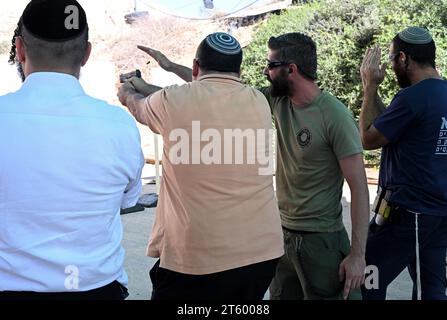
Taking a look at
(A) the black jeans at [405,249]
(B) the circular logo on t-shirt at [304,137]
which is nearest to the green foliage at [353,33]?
(A) the black jeans at [405,249]

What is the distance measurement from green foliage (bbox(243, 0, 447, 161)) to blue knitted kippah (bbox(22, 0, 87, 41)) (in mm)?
7402

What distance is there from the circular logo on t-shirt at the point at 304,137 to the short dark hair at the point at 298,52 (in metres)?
0.27

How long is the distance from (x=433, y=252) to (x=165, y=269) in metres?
1.62

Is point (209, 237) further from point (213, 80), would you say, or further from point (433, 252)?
point (433, 252)

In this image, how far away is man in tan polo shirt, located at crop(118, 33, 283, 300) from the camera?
2.09m

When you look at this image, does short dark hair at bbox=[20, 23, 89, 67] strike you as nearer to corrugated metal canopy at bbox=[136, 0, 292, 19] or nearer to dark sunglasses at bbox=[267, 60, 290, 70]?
dark sunglasses at bbox=[267, 60, 290, 70]

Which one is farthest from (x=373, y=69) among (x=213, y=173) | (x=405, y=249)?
(x=213, y=173)

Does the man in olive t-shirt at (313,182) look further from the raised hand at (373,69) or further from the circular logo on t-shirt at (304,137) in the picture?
the raised hand at (373,69)

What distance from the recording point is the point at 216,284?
2.15m

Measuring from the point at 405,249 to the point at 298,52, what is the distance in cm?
123

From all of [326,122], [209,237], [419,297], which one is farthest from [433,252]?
[209,237]

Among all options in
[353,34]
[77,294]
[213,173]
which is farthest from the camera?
[353,34]

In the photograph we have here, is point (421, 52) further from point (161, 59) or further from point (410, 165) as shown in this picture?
point (161, 59)

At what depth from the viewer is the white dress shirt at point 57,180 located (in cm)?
155
